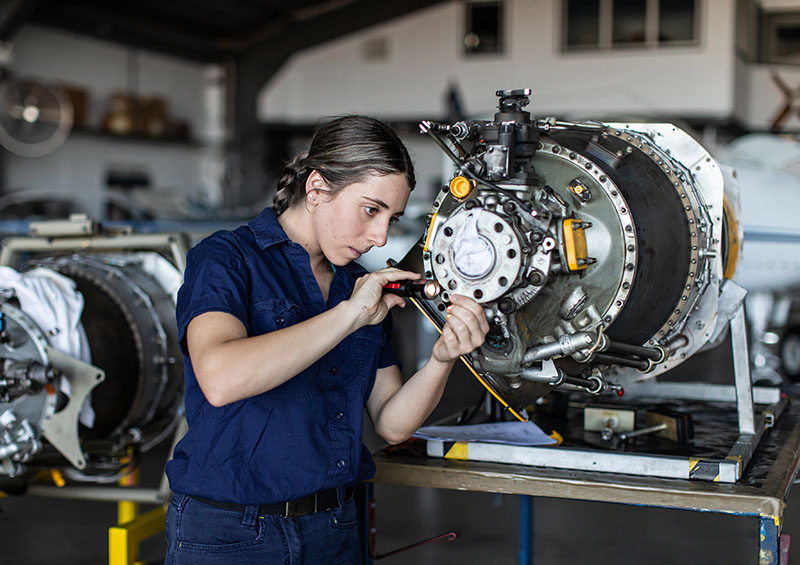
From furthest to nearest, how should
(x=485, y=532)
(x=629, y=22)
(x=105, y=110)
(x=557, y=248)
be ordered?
1. (x=105, y=110)
2. (x=629, y=22)
3. (x=485, y=532)
4. (x=557, y=248)

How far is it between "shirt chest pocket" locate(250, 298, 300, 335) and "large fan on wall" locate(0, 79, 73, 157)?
10.3 metres

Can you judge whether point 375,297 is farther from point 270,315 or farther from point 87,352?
point 87,352

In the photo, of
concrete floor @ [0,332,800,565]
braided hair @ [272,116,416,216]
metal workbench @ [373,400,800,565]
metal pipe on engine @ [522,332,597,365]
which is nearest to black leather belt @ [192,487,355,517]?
metal workbench @ [373,400,800,565]

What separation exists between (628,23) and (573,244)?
1281cm

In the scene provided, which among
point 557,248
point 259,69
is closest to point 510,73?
point 259,69

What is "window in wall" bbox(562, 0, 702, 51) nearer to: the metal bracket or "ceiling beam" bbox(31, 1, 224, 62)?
"ceiling beam" bbox(31, 1, 224, 62)

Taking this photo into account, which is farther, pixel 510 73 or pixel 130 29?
pixel 510 73

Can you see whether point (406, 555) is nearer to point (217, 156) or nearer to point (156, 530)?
point (156, 530)

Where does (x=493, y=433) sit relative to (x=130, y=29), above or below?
below

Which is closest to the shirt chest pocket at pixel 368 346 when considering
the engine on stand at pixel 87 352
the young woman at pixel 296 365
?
the young woman at pixel 296 365

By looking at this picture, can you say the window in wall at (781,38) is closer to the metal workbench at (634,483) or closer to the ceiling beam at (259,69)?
the ceiling beam at (259,69)

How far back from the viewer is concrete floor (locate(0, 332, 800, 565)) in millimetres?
2943

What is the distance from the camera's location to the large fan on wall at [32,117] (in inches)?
412

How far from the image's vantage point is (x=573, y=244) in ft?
4.33
